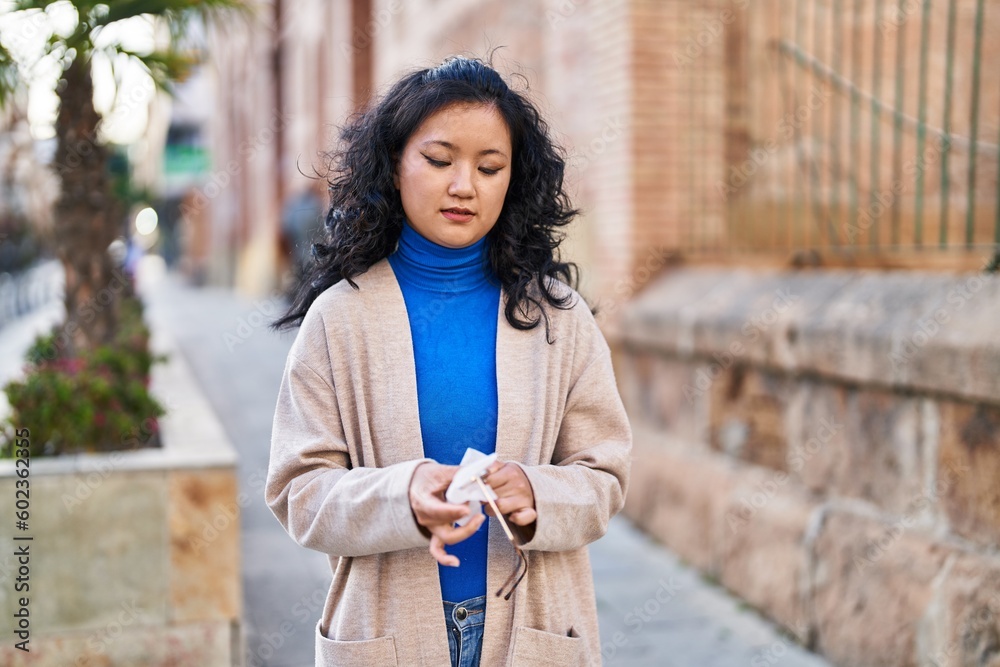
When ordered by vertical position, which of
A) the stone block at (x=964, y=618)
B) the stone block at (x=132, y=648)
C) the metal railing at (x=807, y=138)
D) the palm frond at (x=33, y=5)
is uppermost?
the palm frond at (x=33, y=5)

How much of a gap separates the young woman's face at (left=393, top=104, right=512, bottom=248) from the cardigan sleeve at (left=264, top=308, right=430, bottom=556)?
0.94 ft

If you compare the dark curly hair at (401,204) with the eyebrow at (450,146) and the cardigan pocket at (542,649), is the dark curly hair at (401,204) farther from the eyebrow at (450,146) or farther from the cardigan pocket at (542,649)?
the cardigan pocket at (542,649)

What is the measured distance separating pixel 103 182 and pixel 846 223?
4.26 metres

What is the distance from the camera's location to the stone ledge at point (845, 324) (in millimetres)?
3301

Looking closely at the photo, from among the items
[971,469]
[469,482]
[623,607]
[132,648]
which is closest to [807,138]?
[623,607]

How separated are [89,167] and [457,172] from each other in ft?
14.2

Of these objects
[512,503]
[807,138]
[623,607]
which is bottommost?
[623,607]

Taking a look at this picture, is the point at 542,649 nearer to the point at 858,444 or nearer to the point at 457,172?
the point at 457,172

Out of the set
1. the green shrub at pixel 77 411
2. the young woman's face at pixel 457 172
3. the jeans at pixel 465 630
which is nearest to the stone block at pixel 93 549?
the green shrub at pixel 77 411

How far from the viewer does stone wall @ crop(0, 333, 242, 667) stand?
3.48m

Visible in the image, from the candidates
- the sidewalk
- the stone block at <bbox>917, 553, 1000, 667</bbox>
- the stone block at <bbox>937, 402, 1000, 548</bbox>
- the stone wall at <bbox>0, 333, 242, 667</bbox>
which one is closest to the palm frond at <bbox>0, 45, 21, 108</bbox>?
the sidewalk

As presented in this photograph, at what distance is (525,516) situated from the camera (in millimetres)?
1663

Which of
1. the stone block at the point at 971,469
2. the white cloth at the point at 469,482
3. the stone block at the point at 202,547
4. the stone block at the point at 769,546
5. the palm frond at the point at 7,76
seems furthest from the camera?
the palm frond at the point at 7,76

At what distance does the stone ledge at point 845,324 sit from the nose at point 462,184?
6.77 feet
